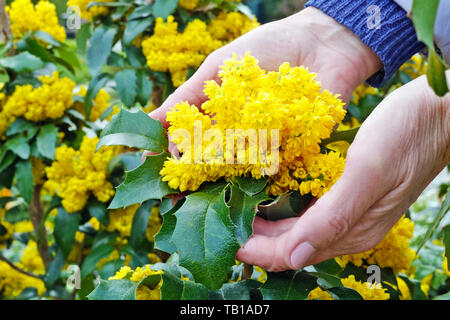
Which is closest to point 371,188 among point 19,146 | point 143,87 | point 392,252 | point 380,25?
point 392,252

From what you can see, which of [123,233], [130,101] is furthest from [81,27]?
[123,233]

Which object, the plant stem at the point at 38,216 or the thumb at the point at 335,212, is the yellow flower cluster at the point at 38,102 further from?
the thumb at the point at 335,212

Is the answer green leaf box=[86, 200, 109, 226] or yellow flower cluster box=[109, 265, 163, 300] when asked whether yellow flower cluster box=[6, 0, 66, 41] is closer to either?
green leaf box=[86, 200, 109, 226]

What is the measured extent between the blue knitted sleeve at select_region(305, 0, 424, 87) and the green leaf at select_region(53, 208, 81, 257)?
3.71ft

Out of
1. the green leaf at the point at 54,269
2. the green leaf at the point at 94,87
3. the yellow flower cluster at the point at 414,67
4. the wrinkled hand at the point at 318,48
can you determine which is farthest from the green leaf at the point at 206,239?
the yellow flower cluster at the point at 414,67

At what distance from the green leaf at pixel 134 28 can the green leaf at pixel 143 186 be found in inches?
32.6

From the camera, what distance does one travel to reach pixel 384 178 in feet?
2.91

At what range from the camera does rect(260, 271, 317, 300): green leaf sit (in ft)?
2.84

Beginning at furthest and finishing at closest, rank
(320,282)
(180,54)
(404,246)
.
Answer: (180,54)
(404,246)
(320,282)

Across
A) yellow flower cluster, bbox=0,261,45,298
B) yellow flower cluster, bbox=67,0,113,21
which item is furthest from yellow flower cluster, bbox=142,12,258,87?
yellow flower cluster, bbox=0,261,45,298

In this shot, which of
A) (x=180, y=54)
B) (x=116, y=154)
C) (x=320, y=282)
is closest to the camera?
(x=320, y=282)

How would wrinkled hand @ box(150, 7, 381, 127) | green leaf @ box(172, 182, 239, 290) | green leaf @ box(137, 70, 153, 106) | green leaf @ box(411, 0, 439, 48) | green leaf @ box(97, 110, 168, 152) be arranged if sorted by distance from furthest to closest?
1. green leaf @ box(137, 70, 153, 106)
2. wrinkled hand @ box(150, 7, 381, 127)
3. green leaf @ box(97, 110, 168, 152)
4. green leaf @ box(172, 182, 239, 290)
5. green leaf @ box(411, 0, 439, 48)

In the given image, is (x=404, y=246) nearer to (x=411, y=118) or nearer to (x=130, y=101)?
(x=411, y=118)

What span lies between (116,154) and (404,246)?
1077mm
